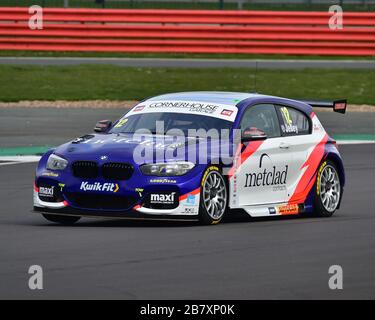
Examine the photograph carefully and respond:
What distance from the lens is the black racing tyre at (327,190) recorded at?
1458 centimetres

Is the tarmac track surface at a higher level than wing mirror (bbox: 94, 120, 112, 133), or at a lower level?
lower

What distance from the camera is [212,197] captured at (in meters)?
12.9

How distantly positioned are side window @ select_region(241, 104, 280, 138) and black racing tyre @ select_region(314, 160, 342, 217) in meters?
0.76

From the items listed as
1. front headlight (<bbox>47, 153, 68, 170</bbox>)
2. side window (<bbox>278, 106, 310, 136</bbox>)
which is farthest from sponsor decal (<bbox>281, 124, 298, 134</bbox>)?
front headlight (<bbox>47, 153, 68, 170</bbox>)

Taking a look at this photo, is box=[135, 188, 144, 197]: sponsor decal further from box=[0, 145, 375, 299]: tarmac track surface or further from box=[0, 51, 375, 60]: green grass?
box=[0, 51, 375, 60]: green grass

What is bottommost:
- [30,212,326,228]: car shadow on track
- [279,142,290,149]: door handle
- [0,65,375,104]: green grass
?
[0,65,375,104]: green grass

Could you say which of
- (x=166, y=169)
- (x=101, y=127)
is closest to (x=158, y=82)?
(x=101, y=127)

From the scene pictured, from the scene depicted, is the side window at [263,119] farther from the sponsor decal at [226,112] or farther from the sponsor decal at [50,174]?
the sponsor decal at [50,174]

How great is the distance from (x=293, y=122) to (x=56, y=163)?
3053 mm

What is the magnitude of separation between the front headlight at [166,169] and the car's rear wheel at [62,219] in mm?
1126

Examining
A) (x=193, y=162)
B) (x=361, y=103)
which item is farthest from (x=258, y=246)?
(x=361, y=103)

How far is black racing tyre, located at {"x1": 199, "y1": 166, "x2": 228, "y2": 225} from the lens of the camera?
12812 millimetres

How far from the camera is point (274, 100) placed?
14.5m
